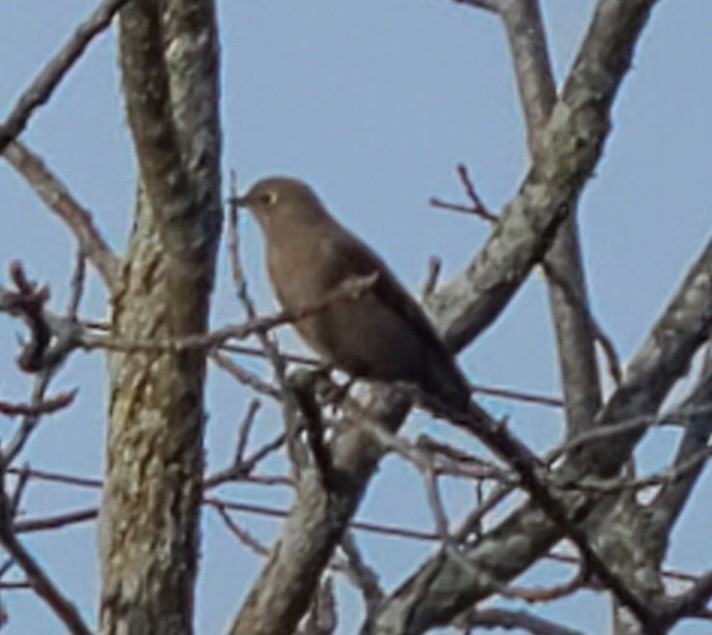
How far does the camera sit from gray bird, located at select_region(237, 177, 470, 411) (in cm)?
339

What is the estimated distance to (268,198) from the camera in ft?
12.1

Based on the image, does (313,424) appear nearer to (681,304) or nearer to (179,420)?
(179,420)

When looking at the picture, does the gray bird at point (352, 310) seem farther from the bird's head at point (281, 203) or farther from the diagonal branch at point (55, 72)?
the diagonal branch at point (55, 72)

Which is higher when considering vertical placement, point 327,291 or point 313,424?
point 327,291

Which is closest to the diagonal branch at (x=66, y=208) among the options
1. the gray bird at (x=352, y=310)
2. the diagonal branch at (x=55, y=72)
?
the gray bird at (x=352, y=310)

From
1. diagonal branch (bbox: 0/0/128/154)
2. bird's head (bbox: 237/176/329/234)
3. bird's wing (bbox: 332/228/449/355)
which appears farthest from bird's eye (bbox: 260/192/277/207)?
diagonal branch (bbox: 0/0/128/154)

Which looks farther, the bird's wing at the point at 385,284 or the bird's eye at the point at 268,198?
the bird's eye at the point at 268,198

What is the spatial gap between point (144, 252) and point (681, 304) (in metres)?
0.83

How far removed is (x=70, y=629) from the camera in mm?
3148

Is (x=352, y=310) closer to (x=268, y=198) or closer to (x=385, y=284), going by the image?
(x=385, y=284)

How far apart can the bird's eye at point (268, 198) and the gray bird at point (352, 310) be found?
0.03 m

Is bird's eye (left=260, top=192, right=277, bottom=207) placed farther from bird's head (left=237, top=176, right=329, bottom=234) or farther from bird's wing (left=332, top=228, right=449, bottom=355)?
bird's wing (left=332, top=228, right=449, bottom=355)

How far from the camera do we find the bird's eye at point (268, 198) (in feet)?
12.0

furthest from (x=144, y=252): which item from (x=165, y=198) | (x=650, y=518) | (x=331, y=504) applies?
(x=650, y=518)
